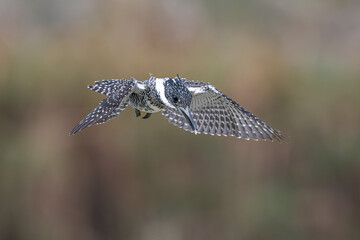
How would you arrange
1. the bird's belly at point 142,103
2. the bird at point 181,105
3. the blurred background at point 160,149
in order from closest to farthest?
1. the bird at point 181,105
2. the bird's belly at point 142,103
3. the blurred background at point 160,149

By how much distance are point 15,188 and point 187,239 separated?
5.53ft

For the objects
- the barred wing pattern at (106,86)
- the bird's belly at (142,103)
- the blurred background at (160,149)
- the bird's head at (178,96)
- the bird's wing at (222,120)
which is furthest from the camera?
the blurred background at (160,149)

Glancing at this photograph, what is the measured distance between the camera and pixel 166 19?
7266 millimetres

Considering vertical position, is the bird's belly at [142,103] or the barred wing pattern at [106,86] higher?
the barred wing pattern at [106,86]

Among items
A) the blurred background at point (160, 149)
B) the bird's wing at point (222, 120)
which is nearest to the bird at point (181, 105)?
the bird's wing at point (222, 120)

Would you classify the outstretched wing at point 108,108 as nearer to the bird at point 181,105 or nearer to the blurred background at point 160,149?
the bird at point 181,105

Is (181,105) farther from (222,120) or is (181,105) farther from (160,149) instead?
(160,149)

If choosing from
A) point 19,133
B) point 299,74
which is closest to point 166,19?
point 299,74

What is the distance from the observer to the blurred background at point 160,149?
20.6 feet

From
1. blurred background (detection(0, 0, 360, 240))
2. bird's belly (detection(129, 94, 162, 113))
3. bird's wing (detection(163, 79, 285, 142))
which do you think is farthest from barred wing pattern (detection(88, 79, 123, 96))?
blurred background (detection(0, 0, 360, 240))

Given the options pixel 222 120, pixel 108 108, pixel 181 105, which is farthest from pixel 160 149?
Answer: pixel 108 108

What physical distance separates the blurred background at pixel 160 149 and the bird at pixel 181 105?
7.32 ft

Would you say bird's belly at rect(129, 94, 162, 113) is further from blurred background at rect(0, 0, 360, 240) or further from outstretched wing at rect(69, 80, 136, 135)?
blurred background at rect(0, 0, 360, 240)

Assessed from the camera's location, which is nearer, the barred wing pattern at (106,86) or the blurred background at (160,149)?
the barred wing pattern at (106,86)
